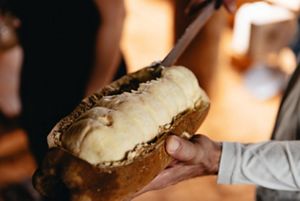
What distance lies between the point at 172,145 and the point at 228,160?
0.57ft

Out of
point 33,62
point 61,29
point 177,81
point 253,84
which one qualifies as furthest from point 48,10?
point 253,84

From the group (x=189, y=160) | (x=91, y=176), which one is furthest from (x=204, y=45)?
(x=91, y=176)

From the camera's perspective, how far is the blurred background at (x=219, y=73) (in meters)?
2.10

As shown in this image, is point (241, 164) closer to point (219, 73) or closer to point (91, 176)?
point (91, 176)

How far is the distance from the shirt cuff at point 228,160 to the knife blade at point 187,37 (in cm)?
17

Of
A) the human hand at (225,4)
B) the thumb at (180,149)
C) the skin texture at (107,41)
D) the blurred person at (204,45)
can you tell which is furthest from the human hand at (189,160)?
the blurred person at (204,45)

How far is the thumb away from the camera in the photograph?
755mm

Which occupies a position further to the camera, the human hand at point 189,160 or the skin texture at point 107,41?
the skin texture at point 107,41

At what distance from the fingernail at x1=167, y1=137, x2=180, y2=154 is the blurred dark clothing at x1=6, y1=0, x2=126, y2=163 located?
64 cm

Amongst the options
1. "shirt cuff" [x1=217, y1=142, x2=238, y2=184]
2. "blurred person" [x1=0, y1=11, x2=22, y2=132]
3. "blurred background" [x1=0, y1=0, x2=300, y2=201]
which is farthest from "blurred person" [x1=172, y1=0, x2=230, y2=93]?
"shirt cuff" [x1=217, y1=142, x2=238, y2=184]

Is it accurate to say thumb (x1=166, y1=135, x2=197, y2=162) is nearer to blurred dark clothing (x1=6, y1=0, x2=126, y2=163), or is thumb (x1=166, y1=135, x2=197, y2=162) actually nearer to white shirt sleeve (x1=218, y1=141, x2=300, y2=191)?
white shirt sleeve (x1=218, y1=141, x2=300, y2=191)

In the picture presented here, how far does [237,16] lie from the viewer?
2809mm

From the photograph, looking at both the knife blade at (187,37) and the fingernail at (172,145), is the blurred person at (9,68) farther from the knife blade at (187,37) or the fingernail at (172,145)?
the fingernail at (172,145)

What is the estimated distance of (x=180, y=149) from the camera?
773mm
